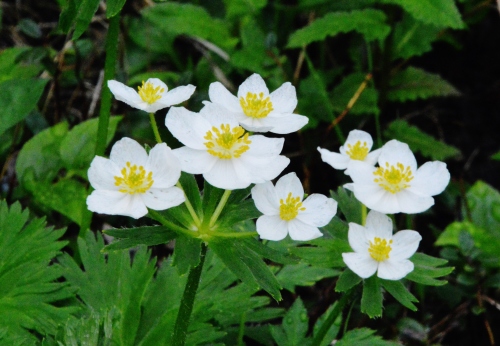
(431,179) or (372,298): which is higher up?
(431,179)

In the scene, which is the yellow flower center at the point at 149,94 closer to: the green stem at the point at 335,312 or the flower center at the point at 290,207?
the flower center at the point at 290,207

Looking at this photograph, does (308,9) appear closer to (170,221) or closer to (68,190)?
(68,190)

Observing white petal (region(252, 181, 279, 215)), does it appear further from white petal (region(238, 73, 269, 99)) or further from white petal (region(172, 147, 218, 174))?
white petal (region(238, 73, 269, 99))

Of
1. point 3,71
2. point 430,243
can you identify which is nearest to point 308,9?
point 430,243

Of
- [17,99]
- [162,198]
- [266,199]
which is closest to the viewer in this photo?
[162,198]

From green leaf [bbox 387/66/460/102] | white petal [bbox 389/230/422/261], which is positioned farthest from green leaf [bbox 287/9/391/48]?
white petal [bbox 389/230/422/261]

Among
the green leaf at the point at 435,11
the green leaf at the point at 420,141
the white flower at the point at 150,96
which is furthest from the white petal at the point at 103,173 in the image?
the green leaf at the point at 420,141

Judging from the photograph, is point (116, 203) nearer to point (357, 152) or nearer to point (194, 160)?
point (194, 160)

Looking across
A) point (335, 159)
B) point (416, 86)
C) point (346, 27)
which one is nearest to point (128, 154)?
point (335, 159)
